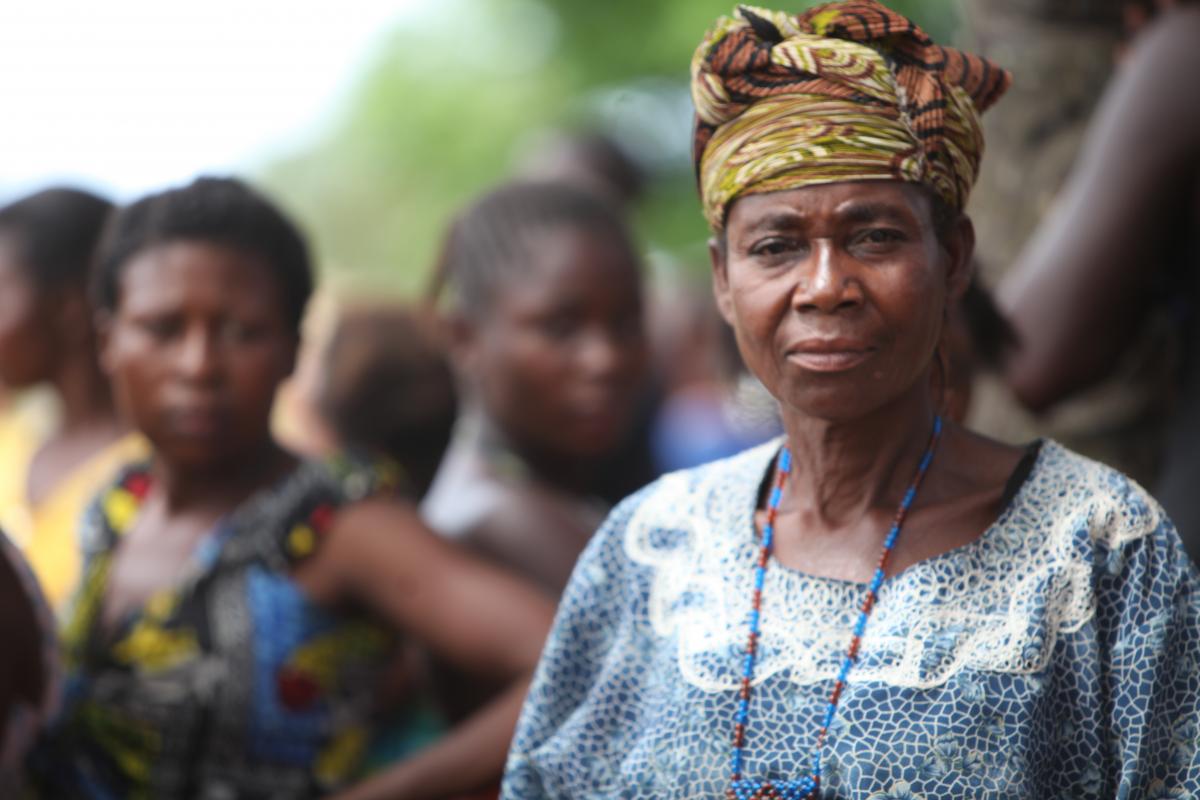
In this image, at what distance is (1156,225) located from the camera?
3166 millimetres

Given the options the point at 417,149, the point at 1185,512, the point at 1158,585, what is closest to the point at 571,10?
the point at 417,149

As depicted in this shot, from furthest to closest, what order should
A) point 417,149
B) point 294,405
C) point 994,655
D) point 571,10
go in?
point 417,149 → point 571,10 → point 294,405 → point 994,655

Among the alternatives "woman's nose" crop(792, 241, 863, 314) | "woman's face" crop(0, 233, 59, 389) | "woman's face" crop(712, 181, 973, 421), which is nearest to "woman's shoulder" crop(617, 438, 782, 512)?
"woman's face" crop(712, 181, 973, 421)

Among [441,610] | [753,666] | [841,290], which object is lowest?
[441,610]

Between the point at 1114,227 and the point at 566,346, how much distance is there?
4.75 feet

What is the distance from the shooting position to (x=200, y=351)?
338cm

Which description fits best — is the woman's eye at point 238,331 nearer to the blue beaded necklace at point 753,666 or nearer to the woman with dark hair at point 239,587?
the woman with dark hair at point 239,587

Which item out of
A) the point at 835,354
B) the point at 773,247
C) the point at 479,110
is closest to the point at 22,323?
the point at 773,247

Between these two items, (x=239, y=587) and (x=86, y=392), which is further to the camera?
(x=86, y=392)

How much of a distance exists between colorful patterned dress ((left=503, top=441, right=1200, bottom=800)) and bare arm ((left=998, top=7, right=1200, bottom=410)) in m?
1.02

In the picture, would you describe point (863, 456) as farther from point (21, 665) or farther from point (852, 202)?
point (21, 665)

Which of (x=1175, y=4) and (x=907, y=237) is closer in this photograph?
(x=907, y=237)

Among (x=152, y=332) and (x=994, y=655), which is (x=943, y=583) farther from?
(x=152, y=332)

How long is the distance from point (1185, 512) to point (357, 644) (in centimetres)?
181
